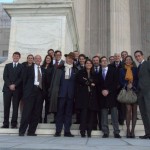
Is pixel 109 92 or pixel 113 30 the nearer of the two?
pixel 109 92

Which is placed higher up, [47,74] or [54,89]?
[47,74]

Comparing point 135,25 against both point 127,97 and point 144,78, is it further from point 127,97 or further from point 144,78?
point 127,97

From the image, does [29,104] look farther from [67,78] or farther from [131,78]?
[131,78]

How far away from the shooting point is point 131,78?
7.77 metres

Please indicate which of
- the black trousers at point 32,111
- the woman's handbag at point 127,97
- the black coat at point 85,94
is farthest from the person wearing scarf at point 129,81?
the black trousers at point 32,111

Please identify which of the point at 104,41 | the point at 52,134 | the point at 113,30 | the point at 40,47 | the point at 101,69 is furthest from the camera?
the point at 104,41

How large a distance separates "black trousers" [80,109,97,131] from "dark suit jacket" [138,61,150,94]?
1.39 m

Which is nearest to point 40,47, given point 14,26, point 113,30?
point 14,26

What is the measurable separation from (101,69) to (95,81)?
526mm

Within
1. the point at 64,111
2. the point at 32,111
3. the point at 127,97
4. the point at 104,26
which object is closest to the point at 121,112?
the point at 127,97

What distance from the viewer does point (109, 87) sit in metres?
7.81

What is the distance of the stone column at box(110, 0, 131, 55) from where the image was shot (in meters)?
19.8

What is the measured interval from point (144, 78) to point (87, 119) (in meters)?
1.77

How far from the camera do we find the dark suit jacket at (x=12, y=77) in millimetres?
8234
